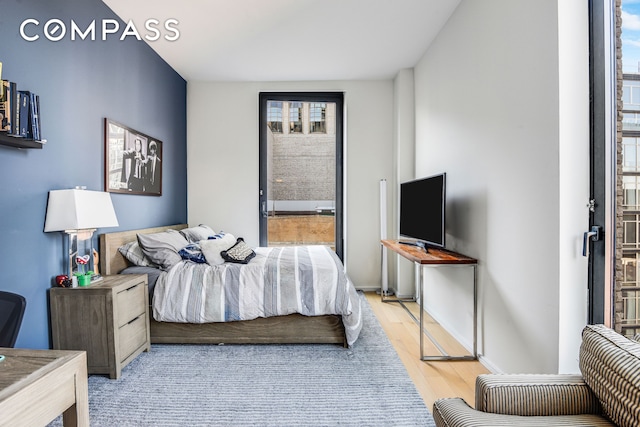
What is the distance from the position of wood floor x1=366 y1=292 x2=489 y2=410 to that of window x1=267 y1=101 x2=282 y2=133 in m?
2.82

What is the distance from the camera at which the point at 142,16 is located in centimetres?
294

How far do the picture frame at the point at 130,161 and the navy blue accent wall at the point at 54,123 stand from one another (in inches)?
2.6

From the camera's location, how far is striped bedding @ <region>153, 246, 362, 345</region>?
105 inches

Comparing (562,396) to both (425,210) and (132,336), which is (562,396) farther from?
(132,336)

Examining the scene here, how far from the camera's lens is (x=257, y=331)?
9.00 feet

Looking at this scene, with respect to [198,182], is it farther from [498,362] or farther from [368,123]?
[498,362]

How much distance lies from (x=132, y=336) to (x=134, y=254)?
2.48 feet

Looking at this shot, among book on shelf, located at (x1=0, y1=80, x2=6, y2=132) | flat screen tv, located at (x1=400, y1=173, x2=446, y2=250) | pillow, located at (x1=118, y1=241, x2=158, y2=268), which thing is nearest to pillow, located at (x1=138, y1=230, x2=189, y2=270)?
pillow, located at (x1=118, y1=241, x2=158, y2=268)

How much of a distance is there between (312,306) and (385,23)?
8.40 feet

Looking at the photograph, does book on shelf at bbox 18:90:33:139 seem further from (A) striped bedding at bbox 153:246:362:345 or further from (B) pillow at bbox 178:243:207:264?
(B) pillow at bbox 178:243:207:264

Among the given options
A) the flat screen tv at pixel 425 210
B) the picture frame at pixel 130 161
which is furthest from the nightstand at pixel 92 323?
the flat screen tv at pixel 425 210

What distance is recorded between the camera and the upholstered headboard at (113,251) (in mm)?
2680

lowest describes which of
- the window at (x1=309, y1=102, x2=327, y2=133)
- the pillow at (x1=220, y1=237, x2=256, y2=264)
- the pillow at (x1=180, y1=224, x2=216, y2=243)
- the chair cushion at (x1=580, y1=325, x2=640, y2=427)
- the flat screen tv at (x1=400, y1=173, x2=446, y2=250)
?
the chair cushion at (x1=580, y1=325, x2=640, y2=427)

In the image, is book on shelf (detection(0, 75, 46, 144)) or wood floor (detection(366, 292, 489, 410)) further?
wood floor (detection(366, 292, 489, 410))
